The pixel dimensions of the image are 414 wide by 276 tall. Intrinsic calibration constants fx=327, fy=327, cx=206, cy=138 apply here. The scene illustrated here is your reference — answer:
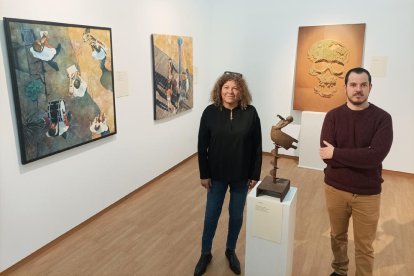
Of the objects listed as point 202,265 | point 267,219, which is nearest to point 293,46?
point 267,219

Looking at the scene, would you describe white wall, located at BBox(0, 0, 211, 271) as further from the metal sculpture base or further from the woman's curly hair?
the metal sculpture base

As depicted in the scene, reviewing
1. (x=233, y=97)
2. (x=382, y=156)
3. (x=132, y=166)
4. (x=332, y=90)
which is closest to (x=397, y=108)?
(x=332, y=90)

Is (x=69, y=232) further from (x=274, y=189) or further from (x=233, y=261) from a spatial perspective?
(x=274, y=189)

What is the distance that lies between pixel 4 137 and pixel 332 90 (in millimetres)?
4164

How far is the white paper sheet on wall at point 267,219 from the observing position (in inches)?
85.1

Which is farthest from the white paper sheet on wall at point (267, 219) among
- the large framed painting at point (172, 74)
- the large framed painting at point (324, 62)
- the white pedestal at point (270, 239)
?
the large framed painting at point (324, 62)

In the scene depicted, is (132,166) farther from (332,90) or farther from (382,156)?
(332,90)

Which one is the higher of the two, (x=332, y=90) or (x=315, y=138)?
(x=332, y=90)

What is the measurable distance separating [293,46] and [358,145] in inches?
130

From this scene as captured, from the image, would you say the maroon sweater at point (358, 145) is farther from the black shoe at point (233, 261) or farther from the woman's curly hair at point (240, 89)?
the black shoe at point (233, 261)

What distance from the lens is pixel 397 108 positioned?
455cm

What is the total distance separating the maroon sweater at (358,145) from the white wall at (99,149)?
7.49 feet

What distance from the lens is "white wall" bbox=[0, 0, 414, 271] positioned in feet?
8.59

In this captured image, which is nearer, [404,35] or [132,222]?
[132,222]
